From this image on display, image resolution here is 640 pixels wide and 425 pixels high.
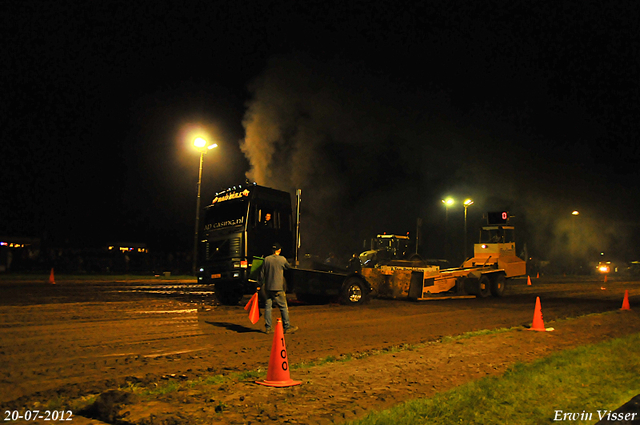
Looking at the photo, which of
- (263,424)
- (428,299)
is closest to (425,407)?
(263,424)

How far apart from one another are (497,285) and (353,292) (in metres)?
7.13

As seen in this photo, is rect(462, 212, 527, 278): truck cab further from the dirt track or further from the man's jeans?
the man's jeans

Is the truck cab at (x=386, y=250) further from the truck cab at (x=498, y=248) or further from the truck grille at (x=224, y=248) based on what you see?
the truck grille at (x=224, y=248)

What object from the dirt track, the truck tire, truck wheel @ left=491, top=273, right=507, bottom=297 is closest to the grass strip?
the dirt track

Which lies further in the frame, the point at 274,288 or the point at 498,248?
the point at 498,248

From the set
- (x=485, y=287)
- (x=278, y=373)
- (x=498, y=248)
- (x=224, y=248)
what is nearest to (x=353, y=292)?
(x=224, y=248)

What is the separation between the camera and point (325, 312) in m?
13.0

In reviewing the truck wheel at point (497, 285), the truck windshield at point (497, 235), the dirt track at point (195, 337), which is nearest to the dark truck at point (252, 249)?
the dirt track at point (195, 337)

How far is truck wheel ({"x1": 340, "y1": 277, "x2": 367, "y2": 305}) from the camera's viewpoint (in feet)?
48.7

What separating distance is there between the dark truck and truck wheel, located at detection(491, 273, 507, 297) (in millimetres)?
6304

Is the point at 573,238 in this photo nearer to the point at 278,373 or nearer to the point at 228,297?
the point at 228,297

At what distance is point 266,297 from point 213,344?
163cm

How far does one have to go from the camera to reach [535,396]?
17.3 ft

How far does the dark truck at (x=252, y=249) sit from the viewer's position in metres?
13.9
